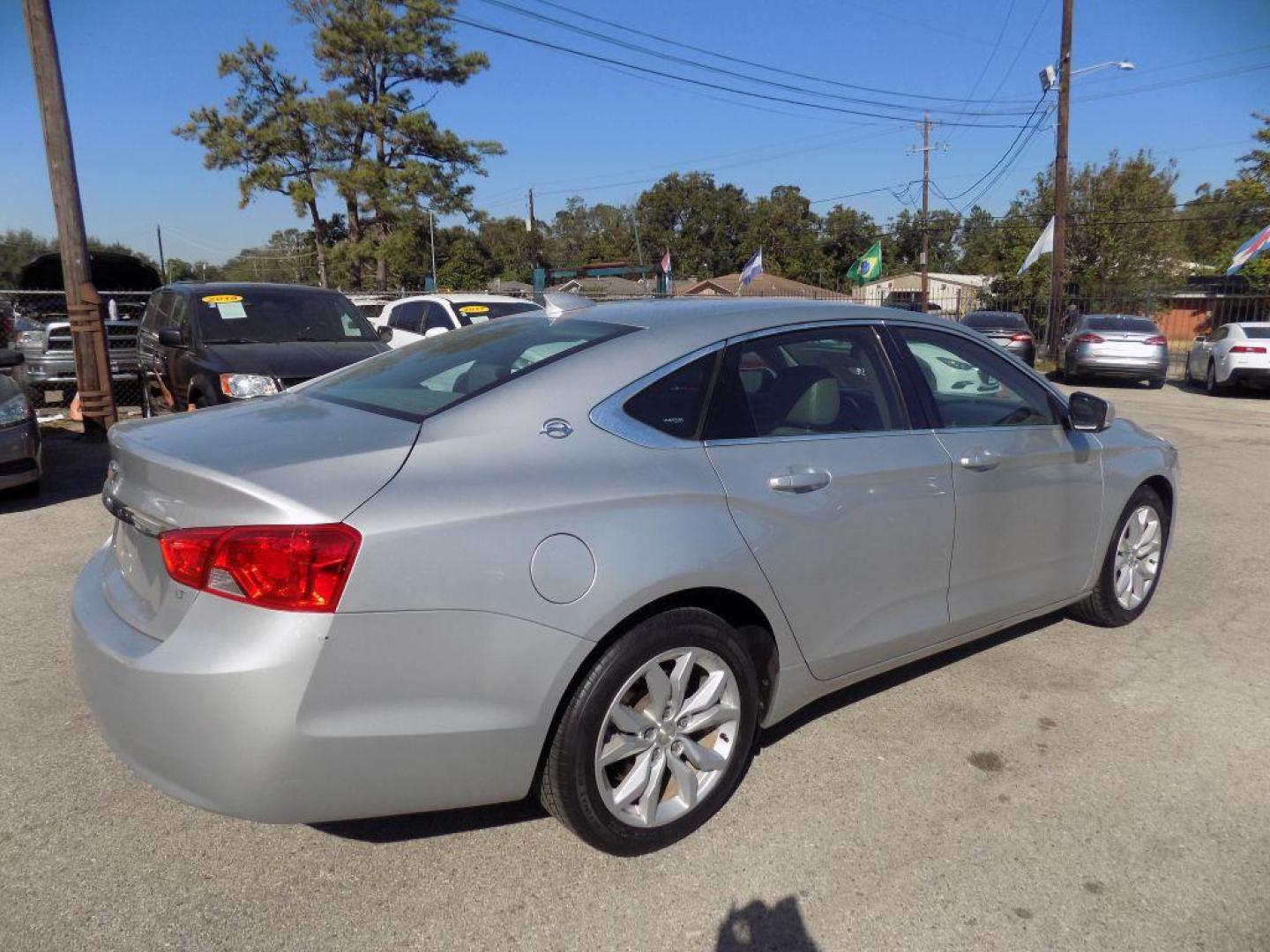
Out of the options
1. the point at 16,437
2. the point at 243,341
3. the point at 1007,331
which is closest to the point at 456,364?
the point at 16,437

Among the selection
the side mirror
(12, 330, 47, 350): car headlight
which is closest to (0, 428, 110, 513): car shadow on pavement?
(12, 330, 47, 350): car headlight

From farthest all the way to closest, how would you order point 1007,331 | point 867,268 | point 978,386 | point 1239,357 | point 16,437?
point 867,268
point 1007,331
point 1239,357
point 16,437
point 978,386

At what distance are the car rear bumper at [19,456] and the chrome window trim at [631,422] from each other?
5882 mm

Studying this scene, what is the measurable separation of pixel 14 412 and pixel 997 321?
1936 cm

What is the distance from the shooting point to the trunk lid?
2.18 meters

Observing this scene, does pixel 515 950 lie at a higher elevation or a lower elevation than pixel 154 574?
lower

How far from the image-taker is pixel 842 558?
3.02m

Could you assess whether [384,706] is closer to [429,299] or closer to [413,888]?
[413,888]

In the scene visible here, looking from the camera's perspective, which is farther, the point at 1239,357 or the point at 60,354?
the point at 1239,357

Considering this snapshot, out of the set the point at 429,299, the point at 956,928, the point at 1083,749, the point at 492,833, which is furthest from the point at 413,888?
the point at 429,299

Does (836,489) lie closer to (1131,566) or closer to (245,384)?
(1131,566)

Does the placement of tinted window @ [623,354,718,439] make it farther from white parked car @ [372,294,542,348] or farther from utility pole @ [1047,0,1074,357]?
utility pole @ [1047,0,1074,357]

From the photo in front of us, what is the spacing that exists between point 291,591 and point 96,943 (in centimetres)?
109

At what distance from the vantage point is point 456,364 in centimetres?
317
